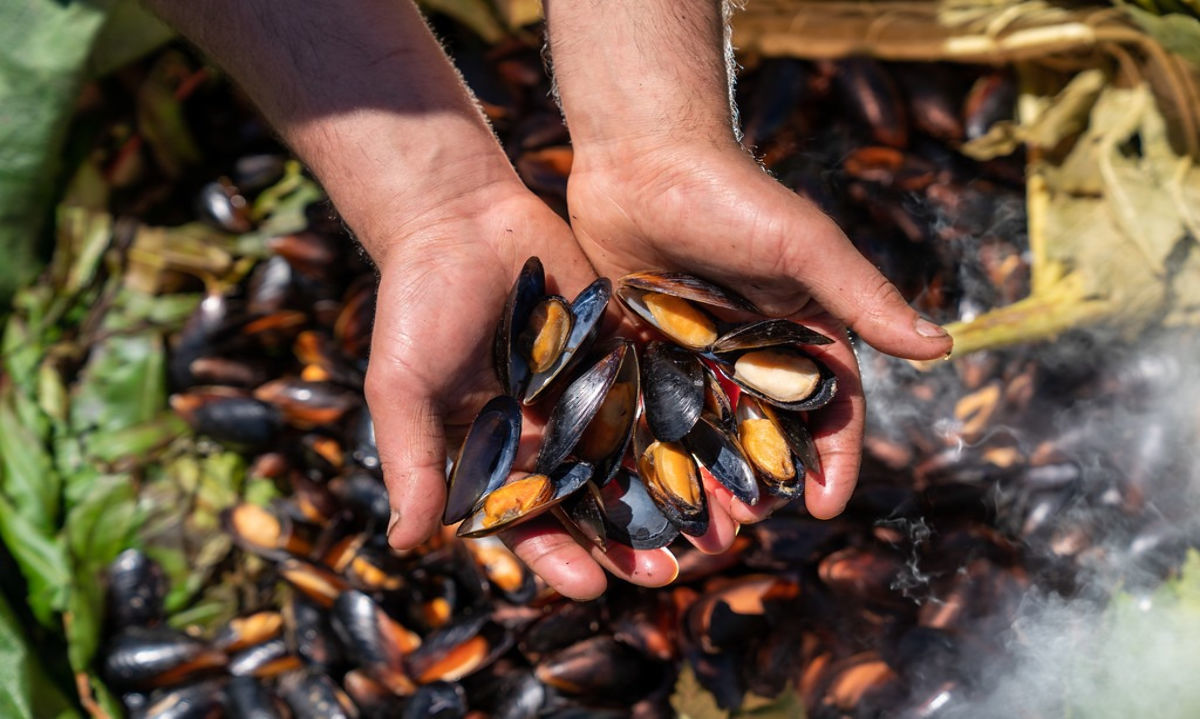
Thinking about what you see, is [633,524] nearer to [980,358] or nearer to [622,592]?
[622,592]

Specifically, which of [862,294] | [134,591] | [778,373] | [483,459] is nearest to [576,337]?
[483,459]

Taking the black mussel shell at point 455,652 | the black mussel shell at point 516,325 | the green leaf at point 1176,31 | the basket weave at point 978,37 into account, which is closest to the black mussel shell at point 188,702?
the black mussel shell at point 455,652

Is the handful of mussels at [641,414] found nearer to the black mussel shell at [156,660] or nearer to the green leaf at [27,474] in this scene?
the black mussel shell at [156,660]

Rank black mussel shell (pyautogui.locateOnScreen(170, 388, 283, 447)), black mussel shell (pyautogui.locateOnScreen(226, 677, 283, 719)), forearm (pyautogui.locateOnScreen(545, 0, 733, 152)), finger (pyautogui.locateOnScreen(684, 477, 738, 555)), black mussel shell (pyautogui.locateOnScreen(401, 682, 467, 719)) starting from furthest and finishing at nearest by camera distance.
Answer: black mussel shell (pyautogui.locateOnScreen(170, 388, 283, 447))
black mussel shell (pyautogui.locateOnScreen(226, 677, 283, 719))
black mussel shell (pyautogui.locateOnScreen(401, 682, 467, 719))
forearm (pyautogui.locateOnScreen(545, 0, 733, 152))
finger (pyautogui.locateOnScreen(684, 477, 738, 555))

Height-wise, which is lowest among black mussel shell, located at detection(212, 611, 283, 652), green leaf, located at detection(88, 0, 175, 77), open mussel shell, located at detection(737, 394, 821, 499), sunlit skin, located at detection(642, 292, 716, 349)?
black mussel shell, located at detection(212, 611, 283, 652)

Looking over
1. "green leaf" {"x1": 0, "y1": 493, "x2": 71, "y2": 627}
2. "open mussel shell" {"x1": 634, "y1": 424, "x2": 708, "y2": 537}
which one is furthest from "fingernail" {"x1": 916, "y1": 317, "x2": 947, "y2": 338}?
"green leaf" {"x1": 0, "y1": 493, "x2": 71, "y2": 627}

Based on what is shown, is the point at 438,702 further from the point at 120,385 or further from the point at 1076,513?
the point at 1076,513

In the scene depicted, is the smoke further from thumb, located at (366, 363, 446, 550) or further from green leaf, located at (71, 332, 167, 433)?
green leaf, located at (71, 332, 167, 433)
